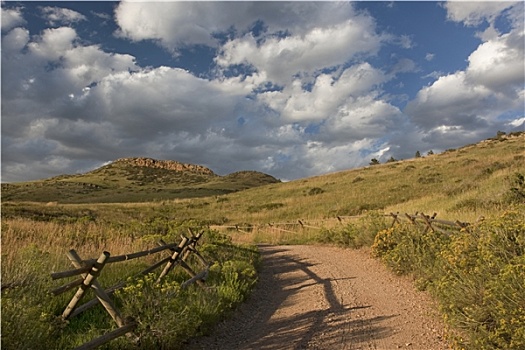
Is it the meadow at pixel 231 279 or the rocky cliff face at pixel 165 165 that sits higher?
the rocky cliff face at pixel 165 165

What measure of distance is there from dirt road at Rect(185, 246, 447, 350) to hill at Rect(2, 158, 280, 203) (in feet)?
205

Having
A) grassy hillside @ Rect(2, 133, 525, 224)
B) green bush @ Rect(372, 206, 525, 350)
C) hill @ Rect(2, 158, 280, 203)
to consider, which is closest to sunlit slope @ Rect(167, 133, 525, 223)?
grassy hillside @ Rect(2, 133, 525, 224)

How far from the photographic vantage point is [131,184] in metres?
113

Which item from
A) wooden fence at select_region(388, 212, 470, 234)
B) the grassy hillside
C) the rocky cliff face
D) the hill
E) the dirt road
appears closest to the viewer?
the dirt road

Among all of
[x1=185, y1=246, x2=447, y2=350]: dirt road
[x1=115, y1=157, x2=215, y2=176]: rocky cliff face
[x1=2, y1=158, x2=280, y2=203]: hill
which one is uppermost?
[x1=115, y1=157, x2=215, y2=176]: rocky cliff face

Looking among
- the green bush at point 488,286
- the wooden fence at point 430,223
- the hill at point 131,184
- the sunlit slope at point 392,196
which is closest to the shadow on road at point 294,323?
the green bush at point 488,286

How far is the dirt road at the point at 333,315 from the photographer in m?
6.60

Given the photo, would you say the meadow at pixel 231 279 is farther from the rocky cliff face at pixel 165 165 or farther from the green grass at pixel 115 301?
the rocky cliff face at pixel 165 165

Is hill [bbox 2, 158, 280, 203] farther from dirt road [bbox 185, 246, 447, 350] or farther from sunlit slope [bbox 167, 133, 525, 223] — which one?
dirt road [bbox 185, 246, 447, 350]

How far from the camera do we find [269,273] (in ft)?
42.4

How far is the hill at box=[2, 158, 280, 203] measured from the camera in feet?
252

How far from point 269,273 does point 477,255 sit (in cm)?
737

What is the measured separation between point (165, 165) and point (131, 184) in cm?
6086

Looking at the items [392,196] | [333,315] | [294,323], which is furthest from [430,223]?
[392,196]
